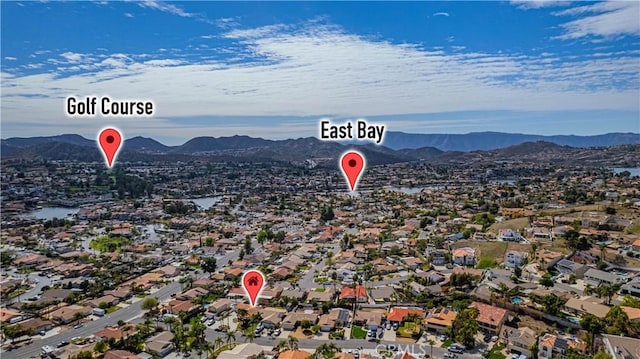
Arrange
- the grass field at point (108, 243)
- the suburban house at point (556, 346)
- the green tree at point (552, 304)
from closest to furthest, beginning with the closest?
the suburban house at point (556, 346)
the green tree at point (552, 304)
the grass field at point (108, 243)

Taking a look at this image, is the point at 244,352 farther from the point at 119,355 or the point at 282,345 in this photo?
the point at 119,355

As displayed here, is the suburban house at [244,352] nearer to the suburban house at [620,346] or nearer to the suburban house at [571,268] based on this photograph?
the suburban house at [620,346]

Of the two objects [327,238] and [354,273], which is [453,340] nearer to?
[354,273]

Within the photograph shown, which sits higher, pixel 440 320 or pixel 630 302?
pixel 630 302

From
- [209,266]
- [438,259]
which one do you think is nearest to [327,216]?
[438,259]

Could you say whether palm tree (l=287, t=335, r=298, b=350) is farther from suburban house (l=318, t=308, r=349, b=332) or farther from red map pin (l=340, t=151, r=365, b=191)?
red map pin (l=340, t=151, r=365, b=191)

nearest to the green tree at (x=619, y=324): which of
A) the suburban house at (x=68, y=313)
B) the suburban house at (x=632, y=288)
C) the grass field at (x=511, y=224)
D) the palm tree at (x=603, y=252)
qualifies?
the suburban house at (x=632, y=288)
